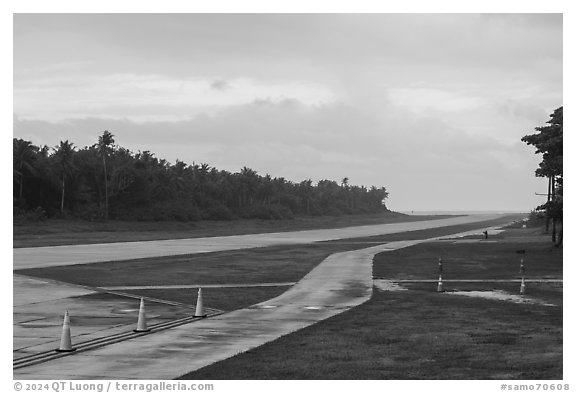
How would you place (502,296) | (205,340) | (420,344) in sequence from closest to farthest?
(420,344)
(205,340)
(502,296)

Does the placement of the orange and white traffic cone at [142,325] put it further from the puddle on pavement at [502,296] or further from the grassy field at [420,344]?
the puddle on pavement at [502,296]

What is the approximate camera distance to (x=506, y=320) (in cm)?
2400

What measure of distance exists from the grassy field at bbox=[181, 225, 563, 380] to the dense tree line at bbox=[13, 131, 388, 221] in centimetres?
7800

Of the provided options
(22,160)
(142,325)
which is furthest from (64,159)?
(142,325)

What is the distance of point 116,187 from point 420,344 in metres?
111

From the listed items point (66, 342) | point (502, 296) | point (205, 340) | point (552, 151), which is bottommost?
point (205, 340)

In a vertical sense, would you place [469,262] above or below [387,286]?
above

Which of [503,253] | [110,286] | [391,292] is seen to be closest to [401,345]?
[391,292]

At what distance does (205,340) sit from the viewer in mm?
20266

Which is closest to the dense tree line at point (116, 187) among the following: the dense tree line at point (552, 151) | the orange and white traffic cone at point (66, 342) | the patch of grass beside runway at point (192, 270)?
the patch of grass beside runway at point (192, 270)

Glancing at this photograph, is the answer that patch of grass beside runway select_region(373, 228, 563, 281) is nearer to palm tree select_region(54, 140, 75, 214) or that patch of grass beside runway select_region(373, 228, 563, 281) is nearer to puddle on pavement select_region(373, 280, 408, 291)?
puddle on pavement select_region(373, 280, 408, 291)

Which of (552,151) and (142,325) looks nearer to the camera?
(142,325)

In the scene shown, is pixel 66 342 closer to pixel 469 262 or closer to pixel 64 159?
pixel 469 262

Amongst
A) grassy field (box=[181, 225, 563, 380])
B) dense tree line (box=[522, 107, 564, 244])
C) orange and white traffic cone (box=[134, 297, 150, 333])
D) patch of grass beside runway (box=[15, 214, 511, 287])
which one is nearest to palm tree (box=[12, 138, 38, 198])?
patch of grass beside runway (box=[15, 214, 511, 287])
